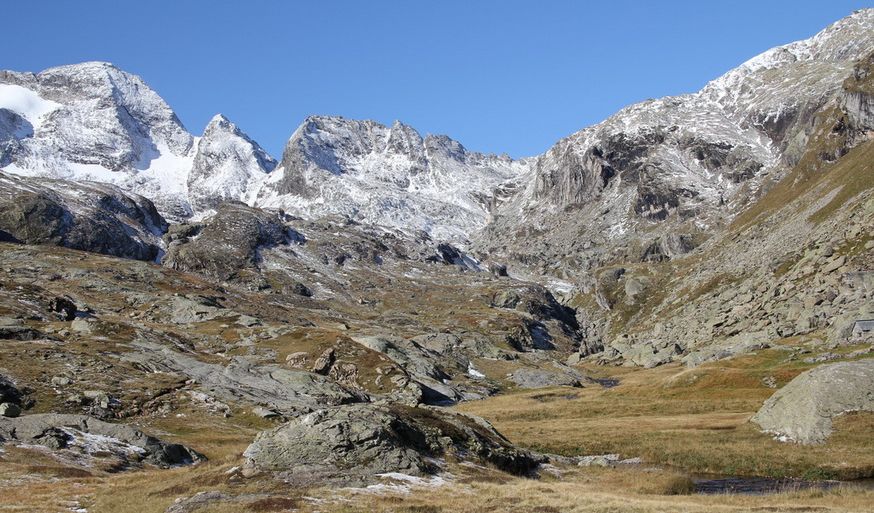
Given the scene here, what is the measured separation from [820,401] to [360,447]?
1446 inches

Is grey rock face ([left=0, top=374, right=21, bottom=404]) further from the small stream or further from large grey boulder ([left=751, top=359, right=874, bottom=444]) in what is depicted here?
large grey boulder ([left=751, top=359, right=874, bottom=444])

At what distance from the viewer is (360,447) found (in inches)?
1603

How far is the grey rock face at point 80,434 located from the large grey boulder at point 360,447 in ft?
58.3

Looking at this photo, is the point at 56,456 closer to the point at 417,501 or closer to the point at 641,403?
the point at 417,501

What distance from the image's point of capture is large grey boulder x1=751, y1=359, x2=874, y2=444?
50.8 m

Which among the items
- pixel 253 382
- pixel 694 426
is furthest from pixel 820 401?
pixel 253 382

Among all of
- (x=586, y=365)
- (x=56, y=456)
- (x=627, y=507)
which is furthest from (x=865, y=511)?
(x=586, y=365)

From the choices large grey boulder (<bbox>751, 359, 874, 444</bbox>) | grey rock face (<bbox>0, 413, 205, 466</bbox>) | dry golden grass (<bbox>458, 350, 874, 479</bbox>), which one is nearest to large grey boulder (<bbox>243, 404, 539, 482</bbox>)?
dry golden grass (<bbox>458, 350, 874, 479</bbox>)

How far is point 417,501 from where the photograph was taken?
33500 millimetres

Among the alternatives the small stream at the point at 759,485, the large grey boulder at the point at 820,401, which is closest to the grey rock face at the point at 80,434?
the small stream at the point at 759,485

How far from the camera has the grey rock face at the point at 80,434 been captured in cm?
5156

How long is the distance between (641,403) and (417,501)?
196 ft

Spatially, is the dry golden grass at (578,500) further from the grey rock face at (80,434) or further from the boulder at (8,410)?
the boulder at (8,410)

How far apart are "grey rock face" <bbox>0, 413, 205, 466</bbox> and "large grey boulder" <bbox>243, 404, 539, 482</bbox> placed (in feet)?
58.3
